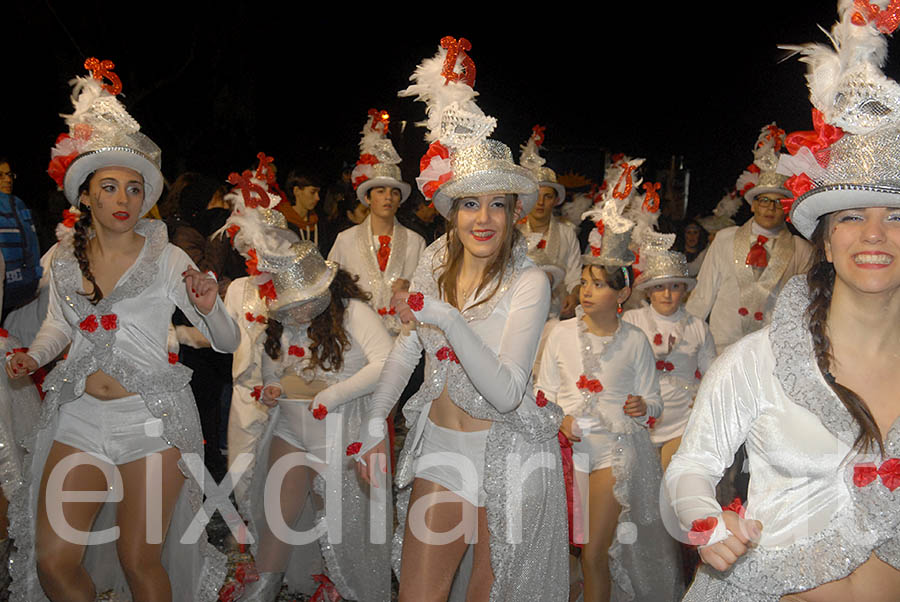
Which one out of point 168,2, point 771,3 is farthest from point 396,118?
A: point 771,3

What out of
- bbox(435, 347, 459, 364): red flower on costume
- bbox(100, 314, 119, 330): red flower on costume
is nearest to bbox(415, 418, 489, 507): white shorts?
bbox(435, 347, 459, 364): red flower on costume

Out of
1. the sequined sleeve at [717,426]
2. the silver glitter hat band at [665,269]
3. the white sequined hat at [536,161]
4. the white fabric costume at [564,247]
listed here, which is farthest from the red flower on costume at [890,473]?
the white sequined hat at [536,161]

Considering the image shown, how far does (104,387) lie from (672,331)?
11.0 ft

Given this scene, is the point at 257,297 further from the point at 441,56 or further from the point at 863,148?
the point at 863,148

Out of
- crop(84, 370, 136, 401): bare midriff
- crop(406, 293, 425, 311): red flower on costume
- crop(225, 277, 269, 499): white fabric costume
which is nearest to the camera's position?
crop(406, 293, 425, 311): red flower on costume

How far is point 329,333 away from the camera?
15.3 feet

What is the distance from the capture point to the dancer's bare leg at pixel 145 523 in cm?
364

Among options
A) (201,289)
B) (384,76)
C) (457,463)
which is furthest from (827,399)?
(384,76)

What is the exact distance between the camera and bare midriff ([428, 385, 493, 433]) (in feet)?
11.0

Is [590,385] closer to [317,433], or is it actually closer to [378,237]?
[317,433]

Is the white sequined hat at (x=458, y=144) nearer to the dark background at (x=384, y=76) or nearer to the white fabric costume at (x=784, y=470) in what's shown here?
the white fabric costume at (x=784, y=470)

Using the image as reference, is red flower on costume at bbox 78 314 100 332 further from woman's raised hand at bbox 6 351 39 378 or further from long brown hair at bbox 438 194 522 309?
long brown hair at bbox 438 194 522 309

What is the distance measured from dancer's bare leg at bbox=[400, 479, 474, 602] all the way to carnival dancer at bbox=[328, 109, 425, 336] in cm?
413

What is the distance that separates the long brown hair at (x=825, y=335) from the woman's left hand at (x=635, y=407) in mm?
2349
